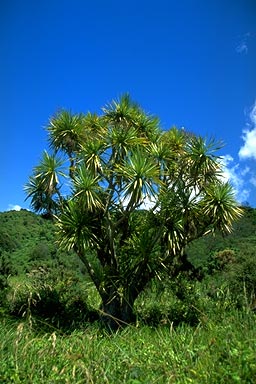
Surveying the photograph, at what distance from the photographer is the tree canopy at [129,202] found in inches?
556

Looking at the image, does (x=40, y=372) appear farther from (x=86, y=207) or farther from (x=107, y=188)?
(x=107, y=188)

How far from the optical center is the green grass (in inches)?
166

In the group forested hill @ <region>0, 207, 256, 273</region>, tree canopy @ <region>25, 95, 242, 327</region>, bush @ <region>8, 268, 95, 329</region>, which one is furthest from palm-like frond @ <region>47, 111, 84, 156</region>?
forested hill @ <region>0, 207, 256, 273</region>

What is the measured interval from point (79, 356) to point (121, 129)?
1101 centimetres

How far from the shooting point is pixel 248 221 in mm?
40000

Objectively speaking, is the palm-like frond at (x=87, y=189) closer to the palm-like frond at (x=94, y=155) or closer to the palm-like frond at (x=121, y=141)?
the palm-like frond at (x=94, y=155)

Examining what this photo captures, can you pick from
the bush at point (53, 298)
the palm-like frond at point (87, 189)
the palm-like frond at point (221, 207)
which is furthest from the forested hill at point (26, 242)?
the palm-like frond at point (221, 207)

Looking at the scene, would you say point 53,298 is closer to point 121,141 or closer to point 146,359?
point 121,141

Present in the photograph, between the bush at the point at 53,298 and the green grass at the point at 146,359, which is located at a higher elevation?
the bush at the point at 53,298

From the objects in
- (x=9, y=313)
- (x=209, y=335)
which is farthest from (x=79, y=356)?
(x=9, y=313)

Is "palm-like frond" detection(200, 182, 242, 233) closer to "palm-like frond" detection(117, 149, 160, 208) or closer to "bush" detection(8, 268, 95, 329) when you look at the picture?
"palm-like frond" detection(117, 149, 160, 208)

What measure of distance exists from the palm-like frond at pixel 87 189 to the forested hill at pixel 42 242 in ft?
42.4

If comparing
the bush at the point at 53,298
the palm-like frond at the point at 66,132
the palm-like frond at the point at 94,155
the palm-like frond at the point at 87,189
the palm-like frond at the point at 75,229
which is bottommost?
the bush at the point at 53,298

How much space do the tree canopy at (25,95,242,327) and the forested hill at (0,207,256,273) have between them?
10876 mm
